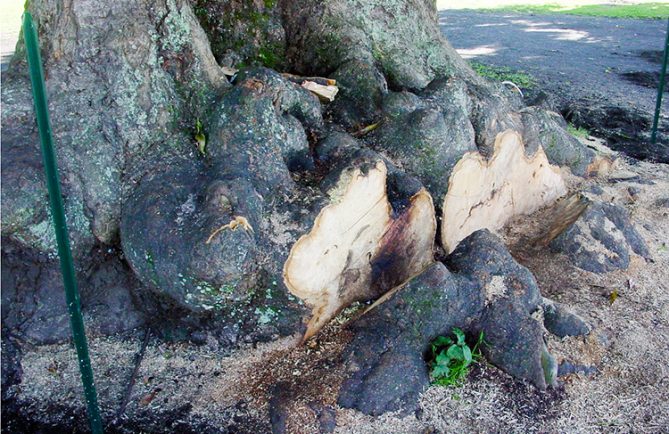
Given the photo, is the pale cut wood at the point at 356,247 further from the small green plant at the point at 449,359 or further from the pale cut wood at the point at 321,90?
the pale cut wood at the point at 321,90

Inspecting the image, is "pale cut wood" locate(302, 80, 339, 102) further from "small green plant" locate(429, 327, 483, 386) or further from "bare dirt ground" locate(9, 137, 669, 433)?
"small green plant" locate(429, 327, 483, 386)

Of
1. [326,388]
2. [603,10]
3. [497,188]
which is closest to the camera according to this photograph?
[326,388]

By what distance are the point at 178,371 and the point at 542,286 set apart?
188 cm

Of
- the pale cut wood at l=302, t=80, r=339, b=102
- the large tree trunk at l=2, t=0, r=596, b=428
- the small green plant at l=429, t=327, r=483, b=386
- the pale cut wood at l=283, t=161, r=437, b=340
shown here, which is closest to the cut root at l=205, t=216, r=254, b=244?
the large tree trunk at l=2, t=0, r=596, b=428

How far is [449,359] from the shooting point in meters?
2.50

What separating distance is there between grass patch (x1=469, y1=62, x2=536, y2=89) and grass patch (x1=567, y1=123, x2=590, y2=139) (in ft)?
5.28

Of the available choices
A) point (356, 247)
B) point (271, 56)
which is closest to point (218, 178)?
point (356, 247)

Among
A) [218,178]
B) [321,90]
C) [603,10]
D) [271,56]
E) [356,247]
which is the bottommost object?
[603,10]

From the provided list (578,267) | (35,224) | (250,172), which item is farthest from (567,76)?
(35,224)

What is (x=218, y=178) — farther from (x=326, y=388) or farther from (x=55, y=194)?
(x=326, y=388)

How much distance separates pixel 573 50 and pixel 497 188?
7.77 meters

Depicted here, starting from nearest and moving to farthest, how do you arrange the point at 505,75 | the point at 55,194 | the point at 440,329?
1. the point at 55,194
2. the point at 440,329
3. the point at 505,75

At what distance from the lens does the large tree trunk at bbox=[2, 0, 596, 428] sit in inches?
96.0

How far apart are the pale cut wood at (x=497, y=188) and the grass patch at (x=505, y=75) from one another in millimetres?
3739
